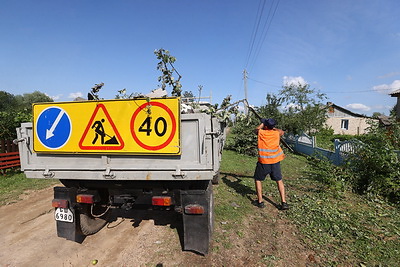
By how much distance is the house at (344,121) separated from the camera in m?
33.3

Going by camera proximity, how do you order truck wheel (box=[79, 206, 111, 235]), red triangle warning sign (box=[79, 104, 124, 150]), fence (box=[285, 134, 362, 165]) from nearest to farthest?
red triangle warning sign (box=[79, 104, 124, 150]) → truck wheel (box=[79, 206, 111, 235]) → fence (box=[285, 134, 362, 165])

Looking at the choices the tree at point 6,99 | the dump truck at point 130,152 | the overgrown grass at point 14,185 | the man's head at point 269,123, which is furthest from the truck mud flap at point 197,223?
the tree at point 6,99

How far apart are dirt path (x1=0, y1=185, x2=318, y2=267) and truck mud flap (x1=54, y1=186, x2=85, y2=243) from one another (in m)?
0.23

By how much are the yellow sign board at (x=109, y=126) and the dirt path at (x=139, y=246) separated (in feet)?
4.99

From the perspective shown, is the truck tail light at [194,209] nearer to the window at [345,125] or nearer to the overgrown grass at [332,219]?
the overgrown grass at [332,219]

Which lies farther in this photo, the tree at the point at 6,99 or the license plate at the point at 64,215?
the tree at the point at 6,99

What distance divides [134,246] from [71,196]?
1157mm

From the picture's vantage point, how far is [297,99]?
22.9 m

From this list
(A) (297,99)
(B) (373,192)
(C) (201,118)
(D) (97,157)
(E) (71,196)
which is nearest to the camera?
(C) (201,118)

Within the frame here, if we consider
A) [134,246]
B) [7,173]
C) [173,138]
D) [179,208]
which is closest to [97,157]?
[173,138]

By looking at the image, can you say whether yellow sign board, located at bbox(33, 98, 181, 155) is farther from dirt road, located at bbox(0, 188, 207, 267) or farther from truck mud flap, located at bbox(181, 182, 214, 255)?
dirt road, located at bbox(0, 188, 207, 267)

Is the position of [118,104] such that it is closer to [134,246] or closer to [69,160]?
[69,160]

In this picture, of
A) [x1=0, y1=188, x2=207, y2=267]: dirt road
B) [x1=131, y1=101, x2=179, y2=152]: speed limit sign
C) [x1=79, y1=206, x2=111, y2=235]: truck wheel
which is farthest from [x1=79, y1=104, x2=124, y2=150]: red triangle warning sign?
[x1=0, y1=188, x2=207, y2=267]: dirt road

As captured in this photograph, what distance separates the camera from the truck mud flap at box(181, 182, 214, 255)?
2.65 meters
